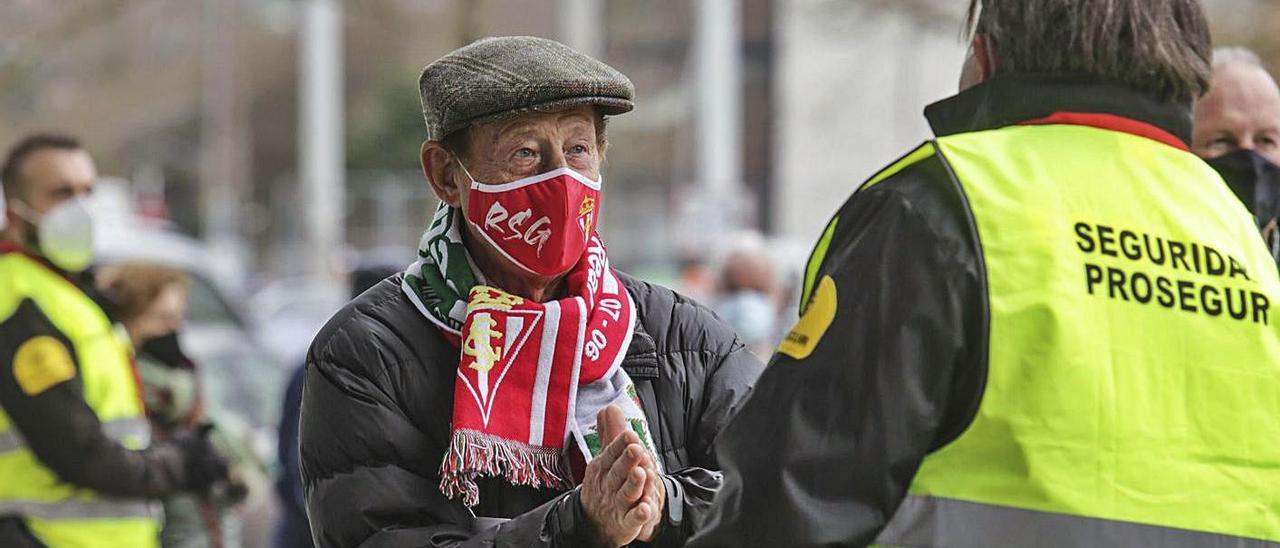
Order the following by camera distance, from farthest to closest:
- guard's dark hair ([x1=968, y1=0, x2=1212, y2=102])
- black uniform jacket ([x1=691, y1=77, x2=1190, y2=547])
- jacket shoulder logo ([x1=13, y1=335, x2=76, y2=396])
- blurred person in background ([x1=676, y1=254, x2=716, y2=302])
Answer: blurred person in background ([x1=676, y1=254, x2=716, y2=302])
jacket shoulder logo ([x1=13, y1=335, x2=76, y2=396])
guard's dark hair ([x1=968, y1=0, x2=1212, y2=102])
black uniform jacket ([x1=691, y1=77, x2=1190, y2=547])

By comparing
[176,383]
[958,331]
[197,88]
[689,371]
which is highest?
[958,331]

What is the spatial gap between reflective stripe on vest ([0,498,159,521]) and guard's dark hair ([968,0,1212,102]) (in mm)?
3419

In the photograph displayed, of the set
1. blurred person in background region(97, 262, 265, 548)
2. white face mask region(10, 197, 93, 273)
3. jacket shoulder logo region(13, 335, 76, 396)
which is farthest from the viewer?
blurred person in background region(97, 262, 265, 548)

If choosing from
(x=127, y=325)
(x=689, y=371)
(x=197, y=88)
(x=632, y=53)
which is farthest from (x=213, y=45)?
(x=689, y=371)

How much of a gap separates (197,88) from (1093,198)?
172 ft

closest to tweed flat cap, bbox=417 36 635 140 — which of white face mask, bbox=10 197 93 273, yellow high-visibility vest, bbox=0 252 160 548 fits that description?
yellow high-visibility vest, bbox=0 252 160 548

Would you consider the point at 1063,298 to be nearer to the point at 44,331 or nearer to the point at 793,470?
the point at 793,470

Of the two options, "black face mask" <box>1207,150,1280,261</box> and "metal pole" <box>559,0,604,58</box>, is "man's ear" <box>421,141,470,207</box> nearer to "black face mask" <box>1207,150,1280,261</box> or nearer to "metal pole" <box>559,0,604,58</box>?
"black face mask" <box>1207,150,1280,261</box>

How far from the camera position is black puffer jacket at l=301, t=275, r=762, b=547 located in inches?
111

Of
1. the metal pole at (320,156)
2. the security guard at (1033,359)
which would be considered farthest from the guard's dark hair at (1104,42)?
the metal pole at (320,156)

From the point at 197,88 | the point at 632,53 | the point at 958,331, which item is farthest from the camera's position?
the point at 197,88

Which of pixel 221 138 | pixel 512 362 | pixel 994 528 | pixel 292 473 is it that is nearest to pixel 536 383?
pixel 512 362

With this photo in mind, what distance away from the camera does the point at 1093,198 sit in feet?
8.02

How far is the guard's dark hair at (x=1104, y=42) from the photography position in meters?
2.50
